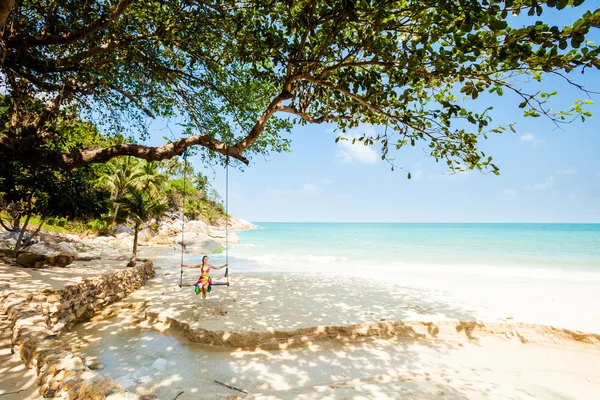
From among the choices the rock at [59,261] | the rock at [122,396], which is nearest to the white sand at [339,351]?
the rock at [59,261]

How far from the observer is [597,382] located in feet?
15.7

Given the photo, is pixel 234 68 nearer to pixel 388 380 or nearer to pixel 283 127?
pixel 283 127

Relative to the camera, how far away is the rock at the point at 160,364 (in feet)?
15.8

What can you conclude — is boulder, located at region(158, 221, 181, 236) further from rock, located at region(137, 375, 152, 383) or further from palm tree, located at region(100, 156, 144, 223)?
rock, located at region(137, 375, 152, 383)

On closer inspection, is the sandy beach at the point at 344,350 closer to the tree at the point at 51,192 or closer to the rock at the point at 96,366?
the rock at the point at 96,366

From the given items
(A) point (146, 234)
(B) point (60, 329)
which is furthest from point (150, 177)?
(B) point (60, 329)

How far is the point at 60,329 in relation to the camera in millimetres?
5582

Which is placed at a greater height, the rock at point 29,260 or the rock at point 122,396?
the rock at point 29,260

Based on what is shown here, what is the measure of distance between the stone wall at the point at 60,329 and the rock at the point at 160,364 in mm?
1559

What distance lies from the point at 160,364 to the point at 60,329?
7.73 ft

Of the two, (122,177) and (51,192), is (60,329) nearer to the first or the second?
(51,192)

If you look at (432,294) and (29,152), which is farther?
(432,294)

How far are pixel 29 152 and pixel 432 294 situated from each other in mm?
11425

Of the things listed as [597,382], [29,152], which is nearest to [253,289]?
[29,152]
